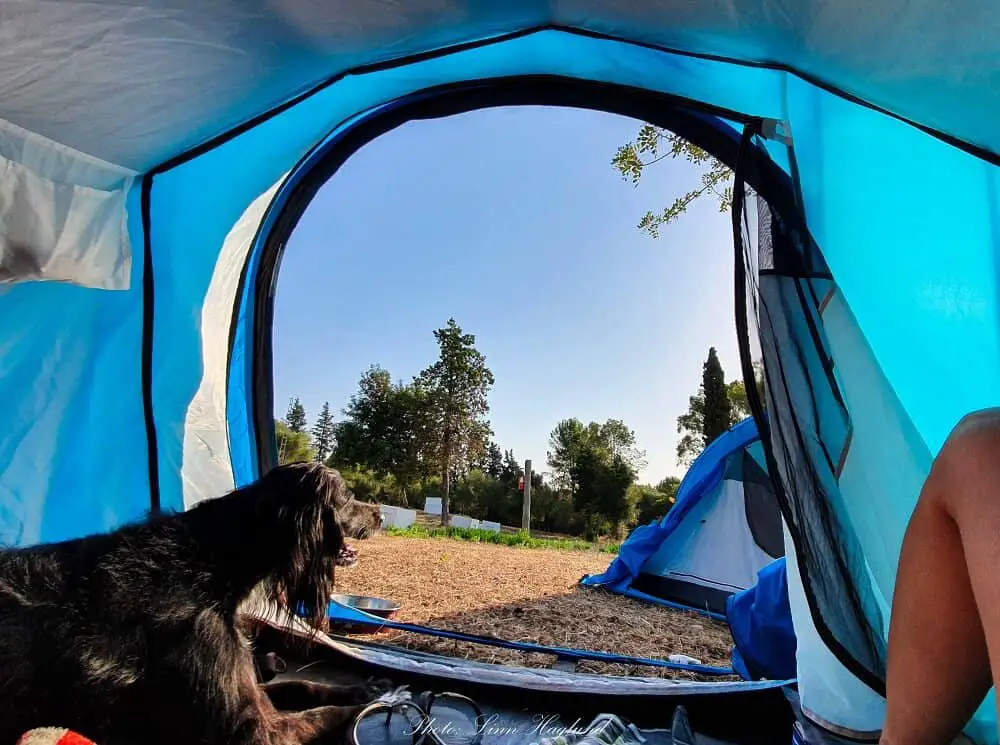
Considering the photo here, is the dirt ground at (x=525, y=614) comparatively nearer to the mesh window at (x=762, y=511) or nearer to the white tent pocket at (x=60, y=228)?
the mesh window at (x=762, y=511)

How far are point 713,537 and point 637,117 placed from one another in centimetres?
334

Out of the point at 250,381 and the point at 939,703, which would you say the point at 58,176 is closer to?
the point at 250,381

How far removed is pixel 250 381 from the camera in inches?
117

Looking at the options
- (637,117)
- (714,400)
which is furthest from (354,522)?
(714,400)

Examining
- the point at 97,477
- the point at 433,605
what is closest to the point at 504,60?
the point at 97,477

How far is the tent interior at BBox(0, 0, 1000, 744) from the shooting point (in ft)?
4.67

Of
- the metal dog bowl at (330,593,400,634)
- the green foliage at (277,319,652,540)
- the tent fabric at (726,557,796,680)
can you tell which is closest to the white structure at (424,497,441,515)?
the green foliage at (277,319,652,540)

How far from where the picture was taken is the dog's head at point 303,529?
197 centimetres

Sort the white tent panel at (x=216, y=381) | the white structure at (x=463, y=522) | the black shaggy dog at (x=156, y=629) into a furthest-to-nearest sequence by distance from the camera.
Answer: the white structure at (x=463, y=522) → the white tent panel at (x=216, y=381) → the black shaggy dog at (x=156, y=629)

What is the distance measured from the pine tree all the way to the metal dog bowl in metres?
17.7

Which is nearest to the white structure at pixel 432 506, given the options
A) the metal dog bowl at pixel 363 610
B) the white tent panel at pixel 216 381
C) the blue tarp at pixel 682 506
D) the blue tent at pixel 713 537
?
the blue tarp at pixel 682 506

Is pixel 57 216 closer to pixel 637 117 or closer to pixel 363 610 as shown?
pixel 637 117

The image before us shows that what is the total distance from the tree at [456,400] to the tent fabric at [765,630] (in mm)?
17427

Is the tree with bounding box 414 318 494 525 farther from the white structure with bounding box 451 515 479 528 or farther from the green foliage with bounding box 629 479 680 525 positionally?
the green foliage with bounding box 629 479 680 525
